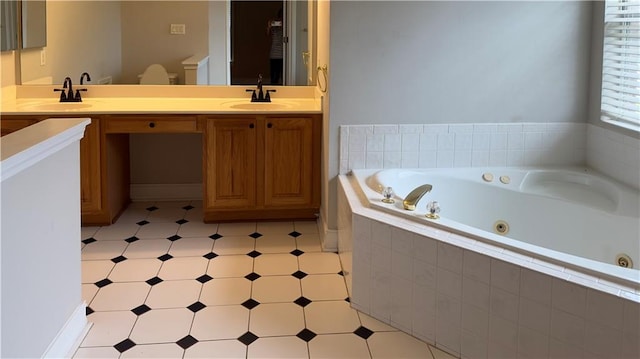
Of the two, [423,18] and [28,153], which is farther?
[423,18]

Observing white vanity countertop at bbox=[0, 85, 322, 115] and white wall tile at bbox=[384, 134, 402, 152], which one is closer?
white wall tile at bbox=[384, 134, 402, 152]

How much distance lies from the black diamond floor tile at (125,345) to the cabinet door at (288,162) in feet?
5.31

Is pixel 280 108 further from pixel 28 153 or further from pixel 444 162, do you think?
pixel 28 153

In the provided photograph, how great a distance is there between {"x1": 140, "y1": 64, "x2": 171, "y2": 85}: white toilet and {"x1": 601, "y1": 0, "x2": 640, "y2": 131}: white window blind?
2858mm

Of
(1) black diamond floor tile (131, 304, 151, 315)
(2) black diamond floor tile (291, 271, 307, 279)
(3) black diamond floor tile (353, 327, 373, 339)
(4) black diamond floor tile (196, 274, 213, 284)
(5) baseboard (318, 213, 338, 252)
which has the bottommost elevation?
(3) black diamond floor tile (353, 327, 373, 339)

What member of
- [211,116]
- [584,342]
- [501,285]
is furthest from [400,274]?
[211,116]

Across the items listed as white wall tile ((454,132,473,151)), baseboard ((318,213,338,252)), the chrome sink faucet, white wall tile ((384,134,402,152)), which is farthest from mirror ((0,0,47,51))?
white wall tile ((454,132,473,151))

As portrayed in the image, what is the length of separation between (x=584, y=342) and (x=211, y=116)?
2.59 m

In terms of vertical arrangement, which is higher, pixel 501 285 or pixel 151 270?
pixel 501 285

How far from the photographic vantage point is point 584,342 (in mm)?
1963

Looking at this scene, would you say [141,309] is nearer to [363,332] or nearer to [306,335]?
[306,335]

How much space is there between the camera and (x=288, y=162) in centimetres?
391

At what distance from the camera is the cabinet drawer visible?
3.77 m

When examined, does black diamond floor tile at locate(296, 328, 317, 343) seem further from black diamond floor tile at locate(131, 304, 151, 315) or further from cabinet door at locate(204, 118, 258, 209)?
cabinet door at locate(204, 118, 258, 209)
